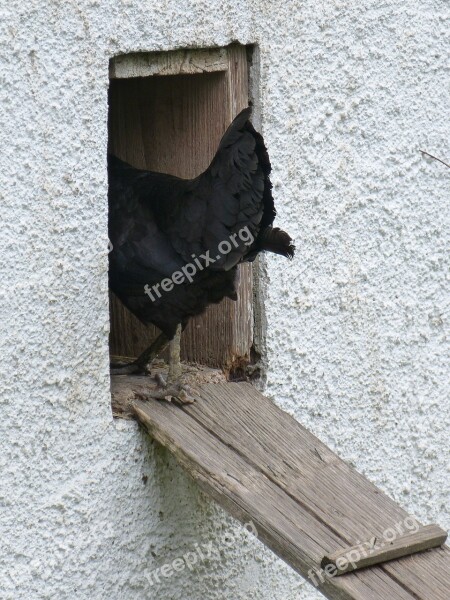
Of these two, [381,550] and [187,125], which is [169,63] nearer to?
[187,125]

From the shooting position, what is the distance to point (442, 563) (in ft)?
8.18

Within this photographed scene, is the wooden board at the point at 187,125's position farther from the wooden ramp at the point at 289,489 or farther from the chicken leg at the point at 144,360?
the wooden ramp at the point at 289,489

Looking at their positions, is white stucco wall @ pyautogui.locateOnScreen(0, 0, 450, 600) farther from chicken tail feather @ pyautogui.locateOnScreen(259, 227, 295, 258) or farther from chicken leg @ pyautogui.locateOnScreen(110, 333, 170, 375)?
chicken leg @ pyautogui.locateOnScreen(110, 333, 170, 375)

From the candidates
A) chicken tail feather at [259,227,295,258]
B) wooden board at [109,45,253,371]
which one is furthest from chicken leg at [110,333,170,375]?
chicken tail feather at [259,227,295,258]

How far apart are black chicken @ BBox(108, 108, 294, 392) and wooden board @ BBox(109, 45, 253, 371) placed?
0.14 metres

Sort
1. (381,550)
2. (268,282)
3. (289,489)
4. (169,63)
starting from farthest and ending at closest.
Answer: (268,282), (169,63), (289,489), (381,550)

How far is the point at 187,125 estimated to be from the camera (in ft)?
10.2

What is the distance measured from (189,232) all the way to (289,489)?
2.53 feet

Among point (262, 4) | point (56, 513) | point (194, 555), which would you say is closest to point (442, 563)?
point (194, 555)

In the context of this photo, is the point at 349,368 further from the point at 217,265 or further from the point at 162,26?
the point at 162,26

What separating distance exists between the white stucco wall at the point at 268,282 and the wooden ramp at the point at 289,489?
166 mm

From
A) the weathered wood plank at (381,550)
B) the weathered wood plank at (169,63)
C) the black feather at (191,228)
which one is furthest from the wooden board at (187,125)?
the weathered wood plank at (381,550)

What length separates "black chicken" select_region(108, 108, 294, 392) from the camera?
2.63m

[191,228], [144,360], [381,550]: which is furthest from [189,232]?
[381,550]
